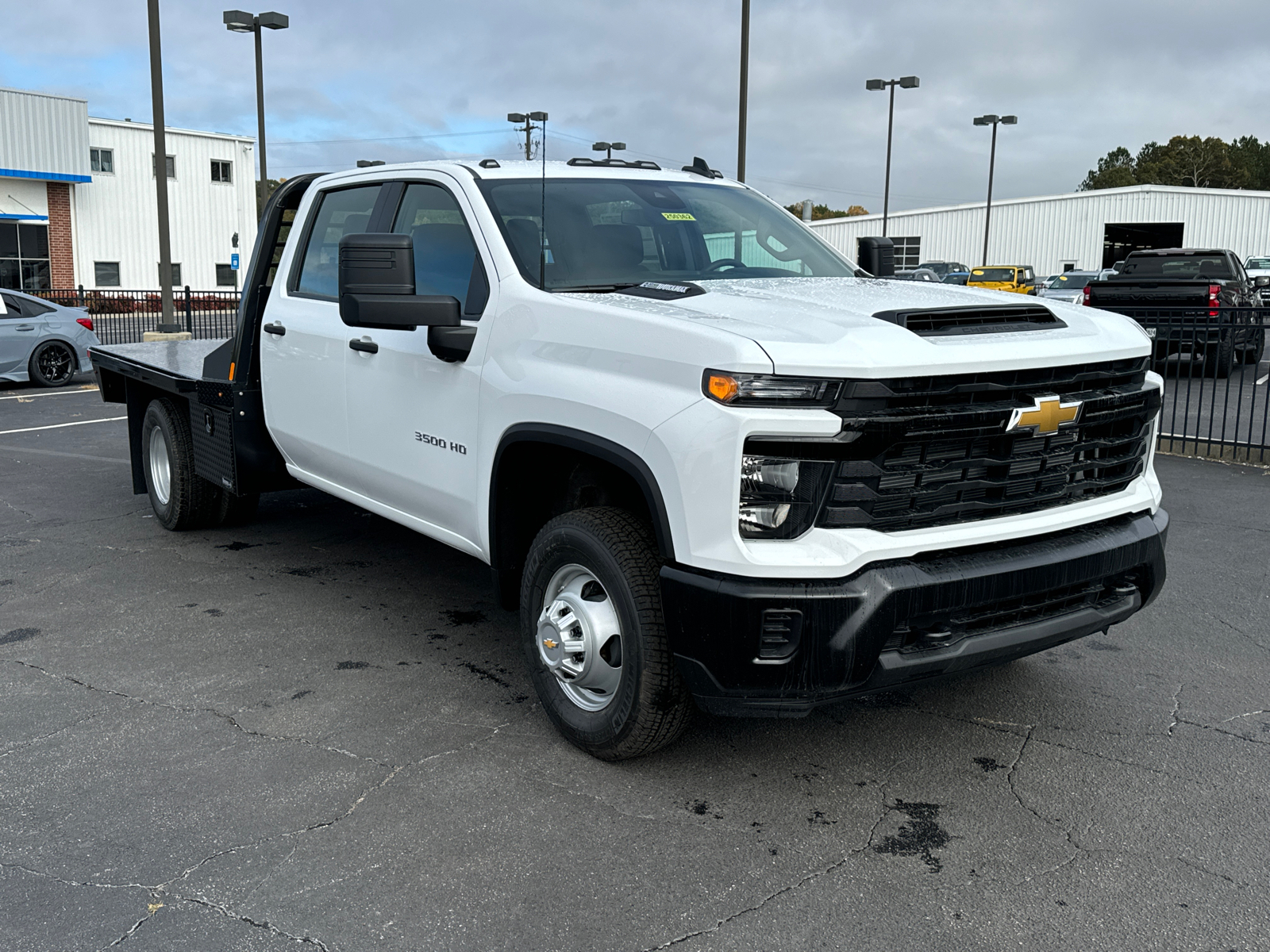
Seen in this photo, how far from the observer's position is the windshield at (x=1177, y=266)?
1872cm

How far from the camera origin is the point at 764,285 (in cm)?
429

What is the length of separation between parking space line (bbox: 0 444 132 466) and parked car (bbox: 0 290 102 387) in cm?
509

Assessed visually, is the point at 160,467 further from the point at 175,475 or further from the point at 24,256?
the point at 24,256

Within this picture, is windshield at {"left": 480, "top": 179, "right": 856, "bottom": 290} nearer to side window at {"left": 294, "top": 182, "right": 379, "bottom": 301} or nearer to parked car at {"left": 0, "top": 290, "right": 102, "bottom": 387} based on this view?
side window at {"left": 294, "top": 182, "right": 379, "bottom": 301}

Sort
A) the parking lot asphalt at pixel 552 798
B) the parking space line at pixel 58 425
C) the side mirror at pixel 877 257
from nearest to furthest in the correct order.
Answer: the parking lot asphalt at pixel 552 798 → the side mirror at pixel 877 257 → the parking space line at pixel 58 425

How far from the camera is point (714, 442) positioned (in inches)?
122

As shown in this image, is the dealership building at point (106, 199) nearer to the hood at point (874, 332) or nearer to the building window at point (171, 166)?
the building window at point (171, 166)

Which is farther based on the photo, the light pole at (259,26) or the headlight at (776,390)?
the light pole at (259,26)

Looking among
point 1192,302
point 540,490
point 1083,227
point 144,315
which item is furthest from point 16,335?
point 1083,227

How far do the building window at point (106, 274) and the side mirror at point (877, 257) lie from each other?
3898 cm

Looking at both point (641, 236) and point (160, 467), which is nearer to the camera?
point (641, 236)

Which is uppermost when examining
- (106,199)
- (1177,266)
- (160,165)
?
(106,199)

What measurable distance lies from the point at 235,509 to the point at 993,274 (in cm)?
3768

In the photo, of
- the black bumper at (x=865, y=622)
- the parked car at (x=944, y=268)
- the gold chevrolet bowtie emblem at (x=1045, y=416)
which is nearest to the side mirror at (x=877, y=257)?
the gold chevrolet bowtie emblem at (x=1045, y=416)
